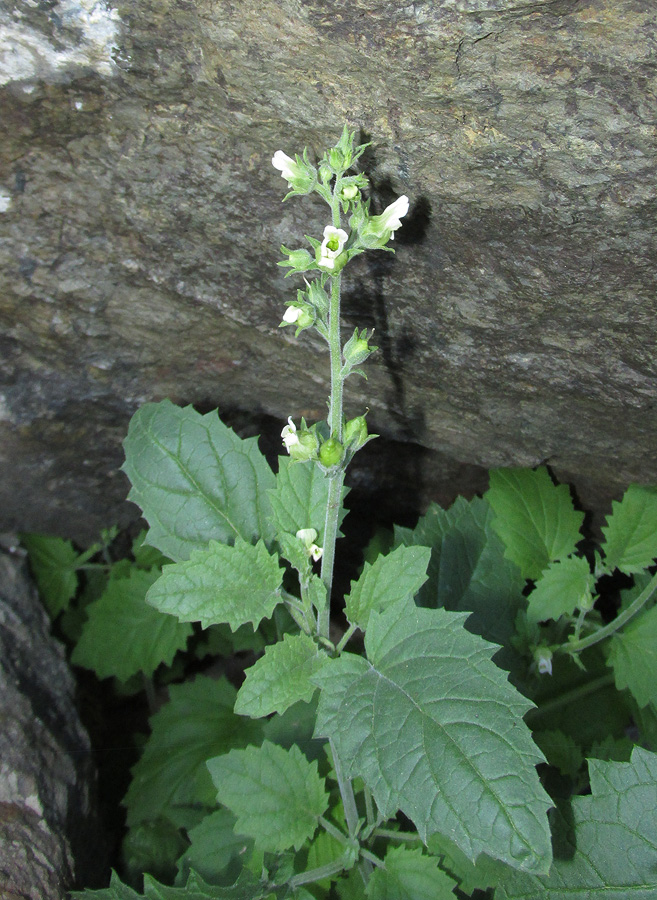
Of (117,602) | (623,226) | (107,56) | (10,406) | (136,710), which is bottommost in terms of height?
(136,710)

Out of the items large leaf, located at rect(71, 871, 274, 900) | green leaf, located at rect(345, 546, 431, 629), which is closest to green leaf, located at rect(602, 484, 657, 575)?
green leaf, located at rect(345, 546, 431, 629)

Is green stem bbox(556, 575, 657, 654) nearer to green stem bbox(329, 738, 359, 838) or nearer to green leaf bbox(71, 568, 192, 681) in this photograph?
green stem bbox(329, 738, 359, 838)

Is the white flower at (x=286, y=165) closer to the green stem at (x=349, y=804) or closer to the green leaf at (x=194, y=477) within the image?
the green leaf at (x=194, y=477)

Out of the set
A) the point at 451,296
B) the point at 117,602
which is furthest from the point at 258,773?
the point at 451,296

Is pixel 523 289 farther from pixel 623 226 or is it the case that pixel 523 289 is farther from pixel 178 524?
pixel 178 524

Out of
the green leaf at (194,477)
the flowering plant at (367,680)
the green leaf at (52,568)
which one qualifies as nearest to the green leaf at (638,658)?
the flowering plant at (367,680)

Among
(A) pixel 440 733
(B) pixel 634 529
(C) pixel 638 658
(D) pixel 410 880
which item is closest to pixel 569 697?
(C) pixel 638 658
